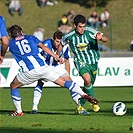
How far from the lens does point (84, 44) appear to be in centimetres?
1488

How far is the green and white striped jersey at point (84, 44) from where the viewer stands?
1477cm

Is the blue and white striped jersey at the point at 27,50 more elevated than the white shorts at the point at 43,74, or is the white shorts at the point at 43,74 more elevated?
→ the blue and white striped jersey at the point at 27,50

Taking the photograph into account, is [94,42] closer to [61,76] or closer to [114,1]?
[61,76]

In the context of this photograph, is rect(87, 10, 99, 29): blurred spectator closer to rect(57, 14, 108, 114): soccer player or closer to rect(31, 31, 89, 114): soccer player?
rect(31, 31, 89, 114): soccer player

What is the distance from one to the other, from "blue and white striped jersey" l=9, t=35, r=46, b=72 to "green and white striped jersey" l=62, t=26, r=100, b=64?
5.19 ft

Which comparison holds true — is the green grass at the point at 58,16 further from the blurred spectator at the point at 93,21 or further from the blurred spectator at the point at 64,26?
the blurred spectator at the point at 64,26

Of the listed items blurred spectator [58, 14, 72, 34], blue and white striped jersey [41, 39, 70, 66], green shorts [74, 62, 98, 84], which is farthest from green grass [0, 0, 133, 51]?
green shorts [74, 62, 98, 84]

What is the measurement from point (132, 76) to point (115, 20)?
14.0 metres

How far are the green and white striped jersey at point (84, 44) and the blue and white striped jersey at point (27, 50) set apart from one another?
1582 mm

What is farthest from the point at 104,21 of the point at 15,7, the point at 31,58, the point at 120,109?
the point at 120,109

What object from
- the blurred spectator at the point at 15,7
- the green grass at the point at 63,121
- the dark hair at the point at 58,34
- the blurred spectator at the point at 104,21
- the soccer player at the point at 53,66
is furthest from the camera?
the blurred spectator at the point at 15,7

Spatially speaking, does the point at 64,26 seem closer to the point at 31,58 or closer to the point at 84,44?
the point at 84,44

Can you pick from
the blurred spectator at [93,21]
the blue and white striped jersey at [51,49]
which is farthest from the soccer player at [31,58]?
the blurred spectator at [93,21]

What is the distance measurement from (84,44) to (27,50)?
199 centimetres
